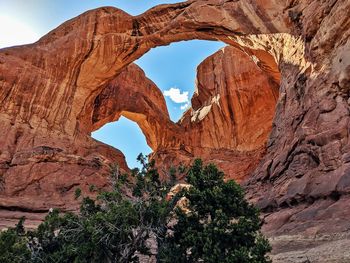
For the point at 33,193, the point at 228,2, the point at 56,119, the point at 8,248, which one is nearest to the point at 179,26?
the point at 228,2

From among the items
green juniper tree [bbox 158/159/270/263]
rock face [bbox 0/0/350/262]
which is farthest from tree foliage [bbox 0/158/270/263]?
rock face [bbox 0/0/350/262]

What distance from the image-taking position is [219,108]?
1756 inches

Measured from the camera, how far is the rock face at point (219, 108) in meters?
15.3

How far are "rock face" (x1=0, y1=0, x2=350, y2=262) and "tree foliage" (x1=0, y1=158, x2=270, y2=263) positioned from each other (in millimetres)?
2063

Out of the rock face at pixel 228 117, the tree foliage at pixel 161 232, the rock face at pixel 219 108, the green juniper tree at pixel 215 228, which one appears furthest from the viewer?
the rock face at pixel 228 117

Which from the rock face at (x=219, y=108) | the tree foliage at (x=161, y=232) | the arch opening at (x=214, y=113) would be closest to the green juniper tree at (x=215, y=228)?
the tree foliage at (x=161, y=232)

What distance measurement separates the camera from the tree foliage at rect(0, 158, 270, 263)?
38.2 ft

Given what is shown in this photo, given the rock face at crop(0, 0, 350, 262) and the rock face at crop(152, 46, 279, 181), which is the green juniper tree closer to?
the rock face at crop(0, 0, 350, 262)

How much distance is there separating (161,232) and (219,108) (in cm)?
3257

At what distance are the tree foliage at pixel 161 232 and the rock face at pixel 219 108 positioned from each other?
2.06 metres

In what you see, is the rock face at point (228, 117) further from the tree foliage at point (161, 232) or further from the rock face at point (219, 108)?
the tree foliage at point (161, 232)

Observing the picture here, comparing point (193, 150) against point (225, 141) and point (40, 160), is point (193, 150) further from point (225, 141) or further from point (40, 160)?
point (40, 160)

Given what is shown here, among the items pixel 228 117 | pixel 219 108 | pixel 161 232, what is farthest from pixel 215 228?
pixel 219 108

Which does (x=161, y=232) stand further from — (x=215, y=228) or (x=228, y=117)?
(x=228, y=117)
